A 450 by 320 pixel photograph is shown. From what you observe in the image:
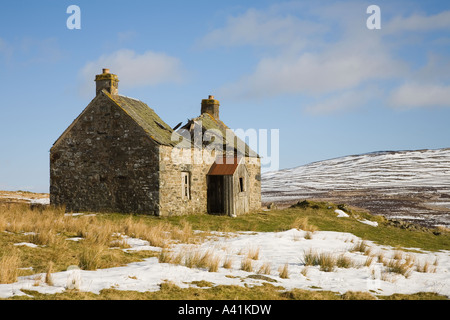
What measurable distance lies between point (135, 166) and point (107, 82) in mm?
5178

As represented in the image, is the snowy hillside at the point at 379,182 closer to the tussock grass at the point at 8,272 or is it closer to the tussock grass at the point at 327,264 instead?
the tussock grass at the point at 327,264

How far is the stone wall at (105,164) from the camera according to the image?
837 inches

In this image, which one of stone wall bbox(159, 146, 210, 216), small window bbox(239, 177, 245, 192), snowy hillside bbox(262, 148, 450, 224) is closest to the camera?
stone wall bbox(159, 146, 210, 216)

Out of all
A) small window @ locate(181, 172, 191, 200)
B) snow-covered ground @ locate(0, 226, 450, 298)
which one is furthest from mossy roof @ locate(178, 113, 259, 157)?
snow-covered ground @ locate(0, 226, 450, 298)

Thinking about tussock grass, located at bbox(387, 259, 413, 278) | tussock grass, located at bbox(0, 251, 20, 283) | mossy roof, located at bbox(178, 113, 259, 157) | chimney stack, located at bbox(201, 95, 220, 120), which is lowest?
tussock grass, located at bbox(387, 259, 413, 278)

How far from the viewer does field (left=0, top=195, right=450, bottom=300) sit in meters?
7.94

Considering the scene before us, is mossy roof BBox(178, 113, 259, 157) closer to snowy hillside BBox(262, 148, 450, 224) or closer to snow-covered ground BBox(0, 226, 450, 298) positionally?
snow-covered ground BBox(0, 226, 450, 298)

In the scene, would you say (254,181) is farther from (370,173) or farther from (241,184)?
(370,173)

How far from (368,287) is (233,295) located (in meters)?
3.33

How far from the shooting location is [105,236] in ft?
42.2

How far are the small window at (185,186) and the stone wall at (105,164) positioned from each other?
80.0 inches

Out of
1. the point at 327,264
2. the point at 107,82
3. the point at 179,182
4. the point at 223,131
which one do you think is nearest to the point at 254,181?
the point at 223,131
